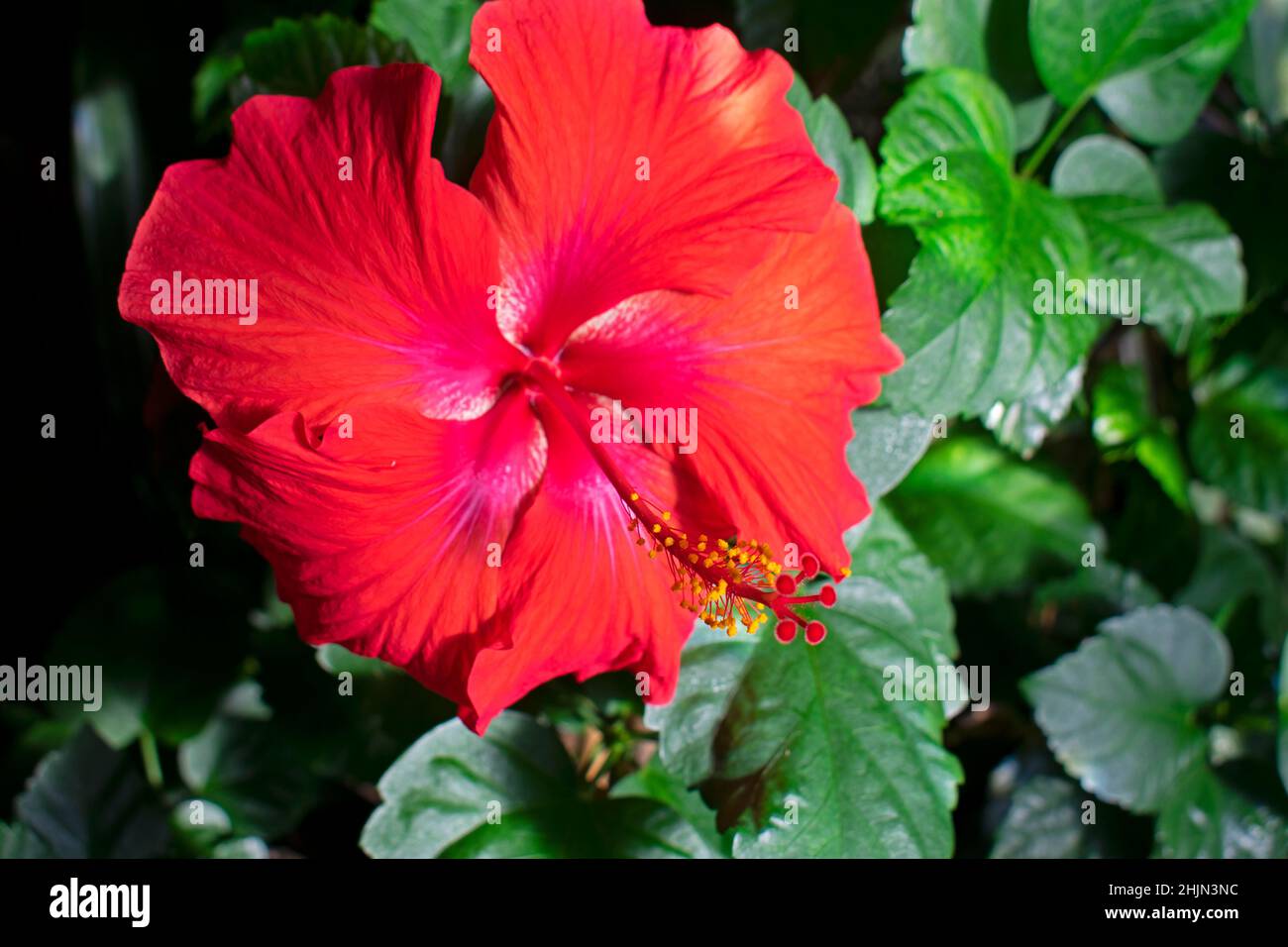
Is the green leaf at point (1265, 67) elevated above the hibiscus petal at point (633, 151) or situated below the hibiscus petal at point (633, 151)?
above

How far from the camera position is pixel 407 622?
27.7 inches

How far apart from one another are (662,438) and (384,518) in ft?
0.68

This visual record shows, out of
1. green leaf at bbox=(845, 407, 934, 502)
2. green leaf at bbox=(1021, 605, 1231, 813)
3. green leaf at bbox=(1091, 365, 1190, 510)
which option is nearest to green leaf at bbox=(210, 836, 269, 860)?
green leaf at bbox=(845, 407, 934, 502)

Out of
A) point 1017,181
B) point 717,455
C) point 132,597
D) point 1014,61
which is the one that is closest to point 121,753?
point 132,597

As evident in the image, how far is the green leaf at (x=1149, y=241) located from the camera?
950 millimetres

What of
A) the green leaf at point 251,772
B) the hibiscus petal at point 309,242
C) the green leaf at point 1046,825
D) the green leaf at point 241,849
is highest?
the hibiscus petal at point 309,242

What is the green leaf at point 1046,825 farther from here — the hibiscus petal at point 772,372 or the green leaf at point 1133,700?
the hibiscus petal at point 772,372

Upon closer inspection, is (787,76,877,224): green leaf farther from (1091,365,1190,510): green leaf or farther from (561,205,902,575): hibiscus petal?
(1091,365,1190,510): green leaf

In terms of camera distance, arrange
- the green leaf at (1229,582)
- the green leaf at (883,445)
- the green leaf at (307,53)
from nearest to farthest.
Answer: the green leaf at (307,53) → the green leaf at (883,445) → the green leaf at (1229,582)

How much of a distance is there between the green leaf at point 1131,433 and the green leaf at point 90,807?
1126mm

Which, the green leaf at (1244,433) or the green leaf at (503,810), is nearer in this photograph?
the green leaf at (503,810)

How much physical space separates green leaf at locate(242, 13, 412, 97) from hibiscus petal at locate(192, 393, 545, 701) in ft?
1.01

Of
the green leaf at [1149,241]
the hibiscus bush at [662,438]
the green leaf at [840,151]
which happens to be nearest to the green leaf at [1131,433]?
the hibiscus bush at [662,438]

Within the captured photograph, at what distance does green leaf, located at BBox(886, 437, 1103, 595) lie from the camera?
119 centimetres
